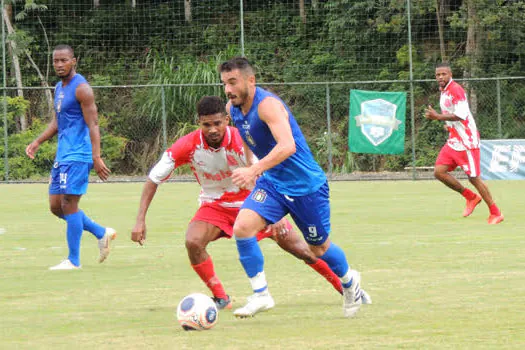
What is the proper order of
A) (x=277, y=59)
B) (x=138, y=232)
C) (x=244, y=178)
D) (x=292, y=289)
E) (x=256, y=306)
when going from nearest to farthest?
1. (x=244, y=178)
2. (x=256, y=306)
3. (x=138, y=232)
4. (x=292, y=289)
5. (x=277, y=59)

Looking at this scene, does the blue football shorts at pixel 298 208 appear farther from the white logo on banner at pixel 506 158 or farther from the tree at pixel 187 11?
the tree at pixel 187 11

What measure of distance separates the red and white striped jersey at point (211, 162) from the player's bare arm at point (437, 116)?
7.24m

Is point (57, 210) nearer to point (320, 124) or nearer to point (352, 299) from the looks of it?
point (352, 299)

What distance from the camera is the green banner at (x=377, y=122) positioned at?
27.4m

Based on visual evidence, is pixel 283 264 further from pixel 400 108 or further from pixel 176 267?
pixel 400 108

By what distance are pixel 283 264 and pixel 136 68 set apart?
86.0ft

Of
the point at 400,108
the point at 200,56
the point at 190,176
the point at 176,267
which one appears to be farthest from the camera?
the point at 200,56

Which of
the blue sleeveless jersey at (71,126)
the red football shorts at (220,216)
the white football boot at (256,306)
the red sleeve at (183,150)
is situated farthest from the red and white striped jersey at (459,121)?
the white football boot at (256,306)

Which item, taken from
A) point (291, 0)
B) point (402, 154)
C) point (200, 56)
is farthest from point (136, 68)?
point (402, 154)

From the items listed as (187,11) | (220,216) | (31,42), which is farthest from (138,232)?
(187,11)

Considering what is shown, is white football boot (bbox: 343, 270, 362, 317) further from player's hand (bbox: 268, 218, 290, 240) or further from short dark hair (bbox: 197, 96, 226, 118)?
short dark hair (bbox: 197, 96, 226, 118)

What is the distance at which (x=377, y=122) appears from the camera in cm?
2758

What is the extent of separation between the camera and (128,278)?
33.0 feet

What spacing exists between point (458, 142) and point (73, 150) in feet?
22.7
